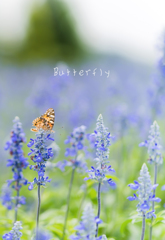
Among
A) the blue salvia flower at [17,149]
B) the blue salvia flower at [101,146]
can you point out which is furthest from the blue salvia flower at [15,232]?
the blue salvia flower at [101,146]

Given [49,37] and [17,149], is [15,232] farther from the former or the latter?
[49,37]

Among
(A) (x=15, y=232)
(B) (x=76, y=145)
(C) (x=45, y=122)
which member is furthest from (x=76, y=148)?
(A) (x=15, y=232)

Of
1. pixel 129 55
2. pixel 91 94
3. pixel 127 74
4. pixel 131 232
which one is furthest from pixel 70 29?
pixel 131 232

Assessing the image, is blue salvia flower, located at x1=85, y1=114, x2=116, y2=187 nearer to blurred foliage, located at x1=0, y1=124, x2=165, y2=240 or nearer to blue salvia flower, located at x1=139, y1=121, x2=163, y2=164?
blue salvia flower, located at x1=139, y1=121, x2=163, y2=164

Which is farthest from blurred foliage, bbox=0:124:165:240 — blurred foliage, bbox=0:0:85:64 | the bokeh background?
blurred foliage, bbox=0:0:85:64

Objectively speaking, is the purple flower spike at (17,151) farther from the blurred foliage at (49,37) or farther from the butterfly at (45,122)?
the blurred foliage at (49,37)

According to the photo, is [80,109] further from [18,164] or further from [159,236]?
[18,164]
